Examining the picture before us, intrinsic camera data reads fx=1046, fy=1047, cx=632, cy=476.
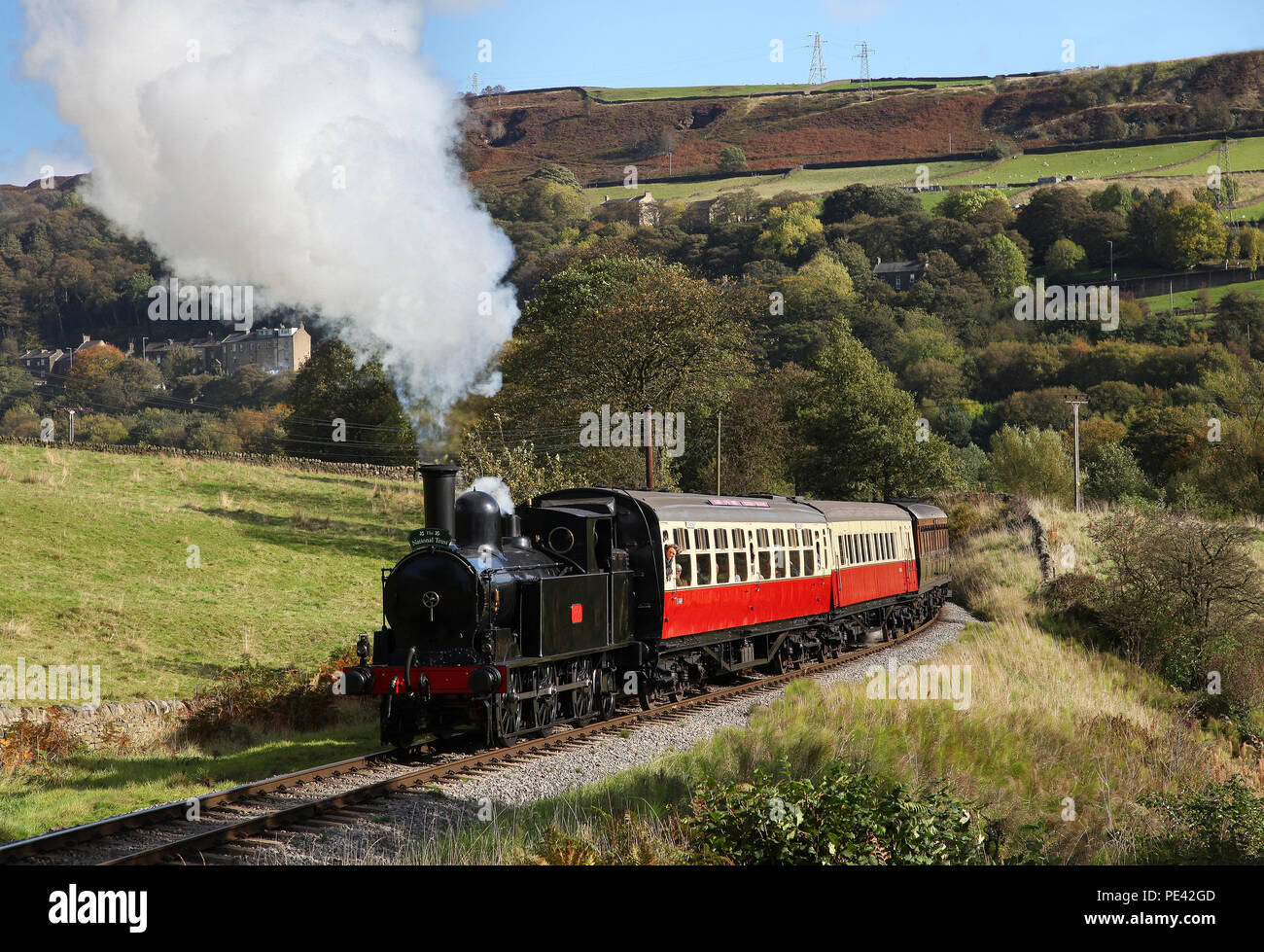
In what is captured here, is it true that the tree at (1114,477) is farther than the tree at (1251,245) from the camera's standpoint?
No

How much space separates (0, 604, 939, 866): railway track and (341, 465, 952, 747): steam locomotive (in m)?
0.52

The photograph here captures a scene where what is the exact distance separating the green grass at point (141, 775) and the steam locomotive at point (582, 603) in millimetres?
1670

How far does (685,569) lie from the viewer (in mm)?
17969

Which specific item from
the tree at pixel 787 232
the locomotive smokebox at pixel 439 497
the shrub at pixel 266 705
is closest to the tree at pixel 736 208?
the tree at pixel 787 232

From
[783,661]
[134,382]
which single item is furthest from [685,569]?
[134,382]

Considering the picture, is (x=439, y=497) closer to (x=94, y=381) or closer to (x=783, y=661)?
(x=783, y=661)

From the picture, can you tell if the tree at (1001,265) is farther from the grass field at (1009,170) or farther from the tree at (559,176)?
the tree at (559,176)

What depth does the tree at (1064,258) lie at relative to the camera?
133 meters

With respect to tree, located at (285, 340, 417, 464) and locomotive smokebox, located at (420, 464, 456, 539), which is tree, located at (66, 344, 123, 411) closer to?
tree, located at (285, 340, 417, 464)

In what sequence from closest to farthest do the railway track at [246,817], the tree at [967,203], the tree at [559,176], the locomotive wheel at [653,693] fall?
1. the railway track at [246,817]
2. the locomotive wheel at [653,693]
3. the tree at [967,203]
4. the tree at [559,176]

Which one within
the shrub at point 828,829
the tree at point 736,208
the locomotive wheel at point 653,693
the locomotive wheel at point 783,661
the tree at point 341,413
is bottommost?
the locomotive wheel at point 783,661

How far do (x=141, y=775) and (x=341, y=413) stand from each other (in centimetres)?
5383
